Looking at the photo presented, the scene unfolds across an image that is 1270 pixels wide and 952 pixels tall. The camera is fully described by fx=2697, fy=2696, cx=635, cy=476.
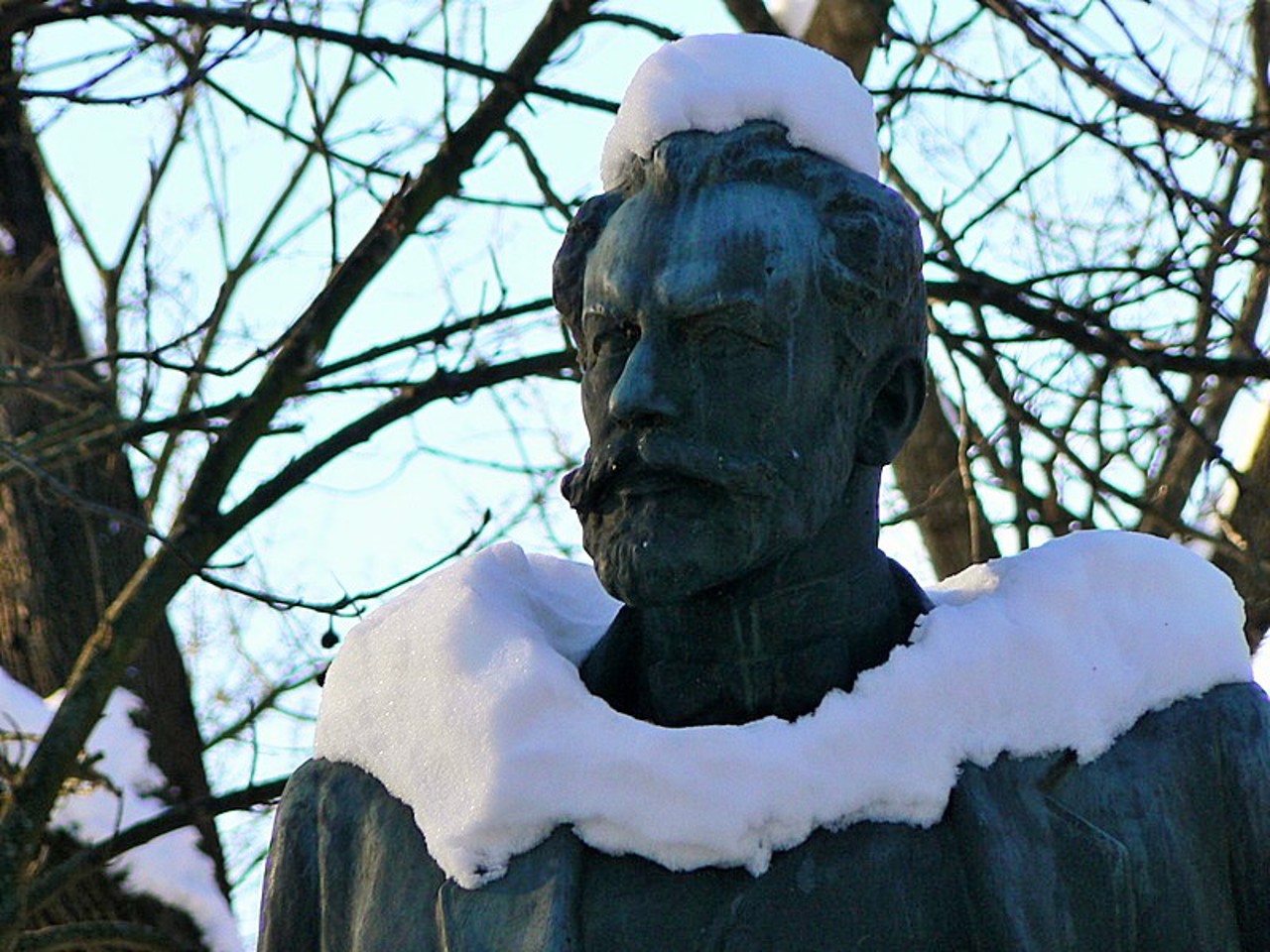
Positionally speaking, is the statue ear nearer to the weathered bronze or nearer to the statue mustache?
the weathered bronze

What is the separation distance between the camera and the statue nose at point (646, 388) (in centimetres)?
311

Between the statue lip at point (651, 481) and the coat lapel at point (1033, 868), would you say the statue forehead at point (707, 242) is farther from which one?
the coat lapel at point (1033, 868)

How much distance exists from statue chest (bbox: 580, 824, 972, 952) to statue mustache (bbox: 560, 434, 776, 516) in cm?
42

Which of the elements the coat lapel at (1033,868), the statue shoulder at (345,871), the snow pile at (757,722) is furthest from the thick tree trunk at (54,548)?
the coat lapel at (1033,868)

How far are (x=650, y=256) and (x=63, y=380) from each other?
447 centimetres

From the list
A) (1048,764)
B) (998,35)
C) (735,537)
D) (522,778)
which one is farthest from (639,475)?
(998,35)

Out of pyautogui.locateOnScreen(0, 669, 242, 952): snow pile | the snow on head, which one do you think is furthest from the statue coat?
pyautogui.locateOnScreen(0, 669, 242, 952): snow pile

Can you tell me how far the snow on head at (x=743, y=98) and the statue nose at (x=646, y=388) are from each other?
31cm

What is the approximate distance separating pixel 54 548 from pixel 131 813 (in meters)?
0.90

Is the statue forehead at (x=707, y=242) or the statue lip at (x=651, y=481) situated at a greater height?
the statue forehead at (x=707, y=242)

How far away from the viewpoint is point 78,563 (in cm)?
782

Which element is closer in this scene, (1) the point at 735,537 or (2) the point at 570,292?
(1) the point at 735,537

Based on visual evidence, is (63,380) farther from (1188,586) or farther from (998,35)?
(1188,586)

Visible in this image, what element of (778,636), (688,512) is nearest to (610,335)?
(688,512)
